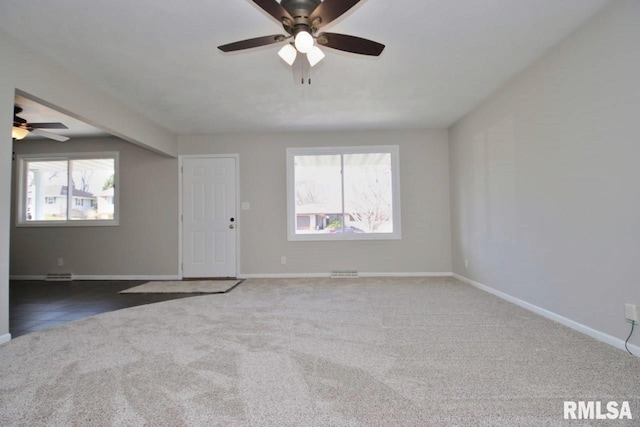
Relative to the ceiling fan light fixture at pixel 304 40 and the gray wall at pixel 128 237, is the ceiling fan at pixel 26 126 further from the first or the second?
the ceiling fan light fixture at pixel 304 40

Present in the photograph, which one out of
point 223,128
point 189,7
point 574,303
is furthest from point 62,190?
point 574,303

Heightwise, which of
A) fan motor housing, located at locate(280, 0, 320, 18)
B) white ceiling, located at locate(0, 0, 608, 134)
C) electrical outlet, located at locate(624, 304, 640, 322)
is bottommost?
electrical outlet, located at locate(624, 304, 640, 322)

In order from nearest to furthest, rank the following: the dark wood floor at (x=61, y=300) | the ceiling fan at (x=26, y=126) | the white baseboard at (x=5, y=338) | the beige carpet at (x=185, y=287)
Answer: the white baseboard at (x=5, y=338) < the dark wood floor at (x=61, y=300) < the ceiling fan at (x=26, y=126) < the beige carpet at (x=185, y=287)

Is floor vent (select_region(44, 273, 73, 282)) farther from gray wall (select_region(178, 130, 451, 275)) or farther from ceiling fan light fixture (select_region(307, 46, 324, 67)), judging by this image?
ceiling fan light fixture (select_region(307, 46, 324, 67))

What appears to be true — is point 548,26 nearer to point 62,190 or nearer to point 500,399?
point 500,399

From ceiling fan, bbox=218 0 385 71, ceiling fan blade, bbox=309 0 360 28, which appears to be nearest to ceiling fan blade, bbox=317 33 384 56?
ceiling fan, bbox=218 0 385 71

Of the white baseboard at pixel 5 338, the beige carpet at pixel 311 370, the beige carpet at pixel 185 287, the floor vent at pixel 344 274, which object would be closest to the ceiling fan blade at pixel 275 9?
the beige carpet at pixel 311 370

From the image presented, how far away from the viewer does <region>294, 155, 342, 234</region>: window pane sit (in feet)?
17.1

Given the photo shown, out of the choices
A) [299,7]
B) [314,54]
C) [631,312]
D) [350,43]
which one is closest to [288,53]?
[314,54]

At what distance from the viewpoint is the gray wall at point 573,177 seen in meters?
2.09

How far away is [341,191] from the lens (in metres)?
5.22

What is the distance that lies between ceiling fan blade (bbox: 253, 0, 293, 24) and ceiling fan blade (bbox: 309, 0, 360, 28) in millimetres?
163

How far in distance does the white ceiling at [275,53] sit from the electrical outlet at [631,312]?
2158 mm

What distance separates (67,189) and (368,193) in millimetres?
5353
